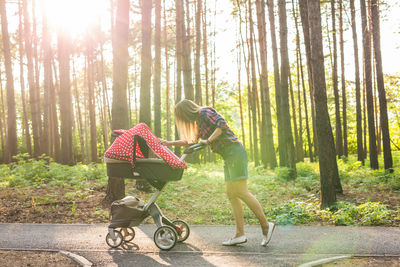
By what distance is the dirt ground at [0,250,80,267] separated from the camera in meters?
4.33

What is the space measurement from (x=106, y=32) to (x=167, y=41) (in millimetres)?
4497

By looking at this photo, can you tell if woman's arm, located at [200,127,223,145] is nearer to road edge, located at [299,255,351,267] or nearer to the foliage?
road edge, located at [299,255,351,267]

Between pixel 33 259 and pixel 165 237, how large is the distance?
5.67 ft

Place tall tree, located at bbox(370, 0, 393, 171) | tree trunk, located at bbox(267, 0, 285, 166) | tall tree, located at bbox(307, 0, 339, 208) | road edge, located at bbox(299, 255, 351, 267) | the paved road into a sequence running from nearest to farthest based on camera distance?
road edge, located at bbox(299, 255, 351, 267) → the paved road → tall tree, located at bbox(307, 0, 339, 208) → tall tree, located at bbox(370, 0, 393, 171) → tree trunk, located at bbox(267, 0, 285, 166)

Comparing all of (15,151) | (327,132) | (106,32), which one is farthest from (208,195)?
(106,32)

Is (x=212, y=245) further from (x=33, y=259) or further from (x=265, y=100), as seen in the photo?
(x=265, y=100)

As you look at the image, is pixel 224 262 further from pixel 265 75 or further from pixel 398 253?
pixel 265 75

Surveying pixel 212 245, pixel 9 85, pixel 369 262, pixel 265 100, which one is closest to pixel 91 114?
pixel 9 85

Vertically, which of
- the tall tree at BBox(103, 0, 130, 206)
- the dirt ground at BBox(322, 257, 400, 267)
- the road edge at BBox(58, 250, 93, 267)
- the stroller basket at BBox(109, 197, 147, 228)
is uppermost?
the tall tree at BBox(103, 0, 130, 206)

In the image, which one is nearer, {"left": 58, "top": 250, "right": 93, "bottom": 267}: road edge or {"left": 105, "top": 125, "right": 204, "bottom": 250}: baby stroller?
{"left": 58, "top": 250, "right": 93, "bottom": 267}: road edge

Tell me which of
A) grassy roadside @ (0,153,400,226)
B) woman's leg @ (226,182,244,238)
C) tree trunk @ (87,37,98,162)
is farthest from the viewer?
tree trunk @ (87,37,98,162)

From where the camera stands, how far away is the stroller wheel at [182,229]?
525 cm

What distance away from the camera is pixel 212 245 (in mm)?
5199

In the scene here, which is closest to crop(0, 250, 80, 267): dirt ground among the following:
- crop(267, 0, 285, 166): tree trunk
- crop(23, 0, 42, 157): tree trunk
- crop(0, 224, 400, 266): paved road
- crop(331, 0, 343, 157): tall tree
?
crop(0, 224, 400, 266): paved road
